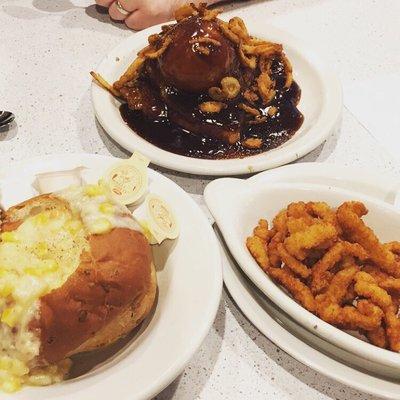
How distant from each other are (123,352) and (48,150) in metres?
0.80

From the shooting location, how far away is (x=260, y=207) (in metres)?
1.29

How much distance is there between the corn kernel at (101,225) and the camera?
969mm

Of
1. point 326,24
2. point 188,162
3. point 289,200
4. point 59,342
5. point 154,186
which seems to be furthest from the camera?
point 326,24

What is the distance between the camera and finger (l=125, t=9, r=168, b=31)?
6.54 ft

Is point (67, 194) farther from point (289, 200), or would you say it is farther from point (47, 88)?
point (47, 88)

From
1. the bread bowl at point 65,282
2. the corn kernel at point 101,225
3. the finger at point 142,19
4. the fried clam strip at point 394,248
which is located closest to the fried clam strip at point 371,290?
the fried clam strip at point 394,248

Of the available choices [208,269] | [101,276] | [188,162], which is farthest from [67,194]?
[188,162]

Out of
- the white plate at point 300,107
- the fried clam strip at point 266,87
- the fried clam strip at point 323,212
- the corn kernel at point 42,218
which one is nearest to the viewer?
the corn kernel at point 42,218

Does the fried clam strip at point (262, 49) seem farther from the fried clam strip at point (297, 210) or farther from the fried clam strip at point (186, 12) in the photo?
the fried clam strip at point (297, 210)

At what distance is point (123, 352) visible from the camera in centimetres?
100

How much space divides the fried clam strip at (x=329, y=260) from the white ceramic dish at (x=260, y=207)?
7 cm

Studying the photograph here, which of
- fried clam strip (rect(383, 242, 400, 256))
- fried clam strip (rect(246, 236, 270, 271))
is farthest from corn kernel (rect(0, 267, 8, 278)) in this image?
fried clam strip (rect(383, 242, 400, 256))

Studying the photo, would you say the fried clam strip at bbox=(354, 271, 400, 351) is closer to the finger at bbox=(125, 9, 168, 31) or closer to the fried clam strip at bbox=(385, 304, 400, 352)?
the fried clam strip at bbox=(385, 304, 400, 352)

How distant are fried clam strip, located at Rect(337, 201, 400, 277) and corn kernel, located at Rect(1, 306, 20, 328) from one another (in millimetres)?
691
